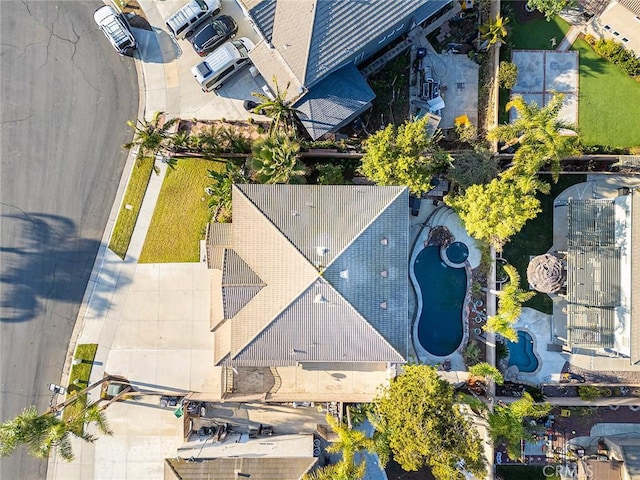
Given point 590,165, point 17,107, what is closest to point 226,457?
point 17,107

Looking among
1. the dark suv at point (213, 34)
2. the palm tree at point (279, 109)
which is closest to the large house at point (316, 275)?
the palm tree at point (279, 109)

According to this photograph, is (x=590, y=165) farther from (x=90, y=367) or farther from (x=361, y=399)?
(x=90, y=367)

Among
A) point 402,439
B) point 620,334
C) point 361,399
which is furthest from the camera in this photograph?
point 361,399

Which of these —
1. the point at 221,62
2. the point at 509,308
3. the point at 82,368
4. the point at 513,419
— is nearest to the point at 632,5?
the point at 509,308

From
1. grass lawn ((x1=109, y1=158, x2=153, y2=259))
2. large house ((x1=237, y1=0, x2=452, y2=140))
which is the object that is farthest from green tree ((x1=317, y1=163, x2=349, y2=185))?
grass lawn ((x1=109, y1=158, x2=153, y2=259))

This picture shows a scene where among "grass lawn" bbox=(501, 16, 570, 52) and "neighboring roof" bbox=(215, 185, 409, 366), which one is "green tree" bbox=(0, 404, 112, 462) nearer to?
"neighboring roof" bbox=(215, 185, 409, 366)

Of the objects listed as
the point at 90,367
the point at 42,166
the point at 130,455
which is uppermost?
the point at 42,166
